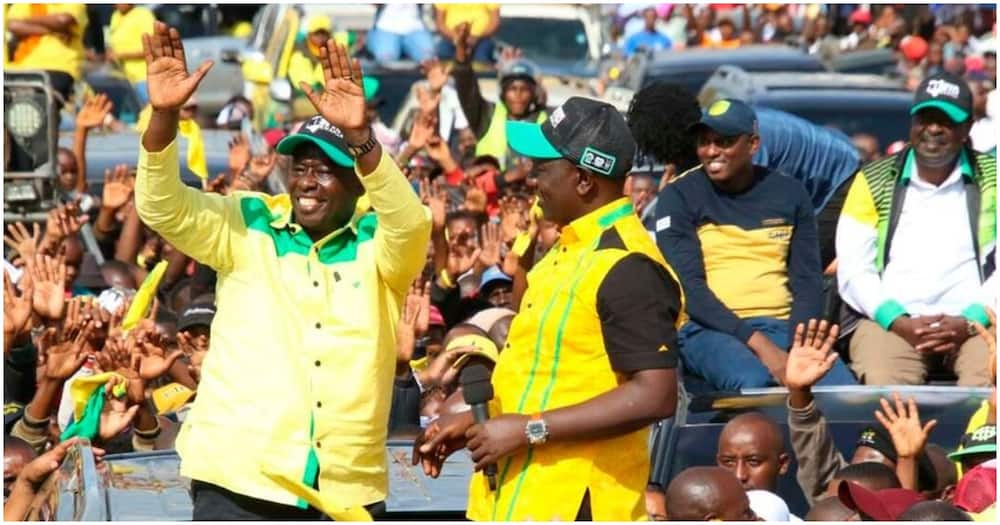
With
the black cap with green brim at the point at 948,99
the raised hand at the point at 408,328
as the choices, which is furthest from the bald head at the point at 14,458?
the black cap with green brim at the point at 948,99

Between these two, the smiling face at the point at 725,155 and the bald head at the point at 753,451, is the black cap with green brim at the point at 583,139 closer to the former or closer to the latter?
the bald head at the point at 753,451

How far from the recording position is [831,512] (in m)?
7.04

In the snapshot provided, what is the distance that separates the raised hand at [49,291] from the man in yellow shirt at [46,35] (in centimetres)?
835

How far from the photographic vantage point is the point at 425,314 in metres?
9.64

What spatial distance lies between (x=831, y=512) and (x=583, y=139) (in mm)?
1732

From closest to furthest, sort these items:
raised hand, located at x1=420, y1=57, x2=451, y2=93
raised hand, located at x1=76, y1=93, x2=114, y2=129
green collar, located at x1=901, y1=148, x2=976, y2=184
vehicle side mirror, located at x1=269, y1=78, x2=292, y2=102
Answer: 1. green collar, located at x1=901, y1=148, x2=976, y2=184
2. raised hand, located at x1=76, y1=93, x2=114, y2=129
3. raised hand, located at x1=420, y1=57, x2=451, y2=93
4. vehicle side mirror, located at x1=269, y1=78, x2=292, y2=102

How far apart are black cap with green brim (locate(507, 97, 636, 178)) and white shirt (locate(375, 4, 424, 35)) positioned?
15241 millimetres

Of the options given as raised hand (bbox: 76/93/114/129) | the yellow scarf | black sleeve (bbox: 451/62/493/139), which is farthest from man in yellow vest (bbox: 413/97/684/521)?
raised hand (bbox: 76/93/114/129)

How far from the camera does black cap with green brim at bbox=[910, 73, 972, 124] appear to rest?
373 inches

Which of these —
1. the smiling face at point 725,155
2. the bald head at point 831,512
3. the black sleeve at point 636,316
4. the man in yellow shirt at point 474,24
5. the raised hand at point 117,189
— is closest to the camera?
the black sleeve at point 636,316

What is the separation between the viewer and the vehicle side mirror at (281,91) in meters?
18.3

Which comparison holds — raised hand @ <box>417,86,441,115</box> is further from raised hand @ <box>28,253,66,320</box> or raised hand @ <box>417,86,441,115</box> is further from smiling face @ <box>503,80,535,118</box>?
raised hand @ <box>28,253,66,320</box>

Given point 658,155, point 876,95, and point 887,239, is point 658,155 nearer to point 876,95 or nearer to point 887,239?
point 887,239

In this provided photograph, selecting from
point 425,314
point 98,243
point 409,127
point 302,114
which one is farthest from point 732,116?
point 302,114
